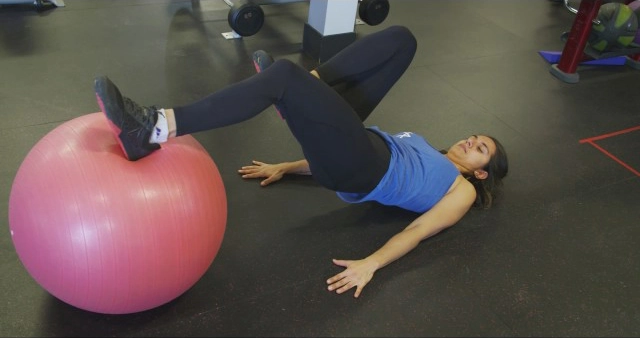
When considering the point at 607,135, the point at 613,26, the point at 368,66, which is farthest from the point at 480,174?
the point at 613,26

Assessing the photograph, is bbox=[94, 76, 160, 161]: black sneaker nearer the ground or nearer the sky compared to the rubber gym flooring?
nearer the sky

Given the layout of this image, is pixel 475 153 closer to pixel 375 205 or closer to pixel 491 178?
pixel 491 178

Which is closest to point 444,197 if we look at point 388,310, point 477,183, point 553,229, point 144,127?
point 477,183

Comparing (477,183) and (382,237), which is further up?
(477,183)

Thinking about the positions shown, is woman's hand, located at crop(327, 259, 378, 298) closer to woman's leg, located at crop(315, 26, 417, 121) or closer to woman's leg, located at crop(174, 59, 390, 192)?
woman's leg, located at crop(174, 59, 390, 192)

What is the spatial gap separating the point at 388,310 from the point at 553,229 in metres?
0.84

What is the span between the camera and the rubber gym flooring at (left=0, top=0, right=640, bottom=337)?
148 centimetres

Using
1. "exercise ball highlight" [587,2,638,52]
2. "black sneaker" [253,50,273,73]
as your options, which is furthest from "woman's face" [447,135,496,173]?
"exercise ball highlight" [587,2,638,52]

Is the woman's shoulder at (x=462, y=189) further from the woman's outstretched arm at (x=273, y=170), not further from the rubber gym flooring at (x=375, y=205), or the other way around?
the woman's outstretched arm at (x=273, y=170)

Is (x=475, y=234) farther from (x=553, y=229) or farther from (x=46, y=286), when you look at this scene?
(x=46, y=286)

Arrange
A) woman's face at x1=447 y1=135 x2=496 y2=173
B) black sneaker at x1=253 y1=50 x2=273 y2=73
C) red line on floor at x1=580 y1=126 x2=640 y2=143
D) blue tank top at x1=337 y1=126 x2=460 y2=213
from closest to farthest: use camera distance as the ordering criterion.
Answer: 1. black sneaker at x1=253 y1=50 x2=273 y2=73
2. blue tank top at x1=337 y1=126 x2=460 y2=213
3. woman's face at x1=447 y1=135 x2=496 y2=173
4. red line on floor at x1=580 y1=126 x2=640 y2=143

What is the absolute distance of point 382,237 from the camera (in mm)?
1790

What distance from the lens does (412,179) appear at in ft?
5.48

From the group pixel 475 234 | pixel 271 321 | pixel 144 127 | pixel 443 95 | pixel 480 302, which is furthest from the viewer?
pixel 443 95
